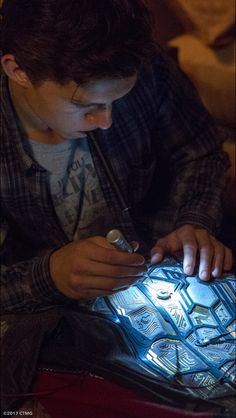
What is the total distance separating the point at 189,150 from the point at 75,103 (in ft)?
1.04

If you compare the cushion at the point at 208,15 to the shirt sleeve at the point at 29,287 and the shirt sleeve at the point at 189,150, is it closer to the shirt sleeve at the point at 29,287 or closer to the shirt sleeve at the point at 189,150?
the shirt sleeve at the point at 189,150

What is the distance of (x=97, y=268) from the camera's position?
0.86 meters

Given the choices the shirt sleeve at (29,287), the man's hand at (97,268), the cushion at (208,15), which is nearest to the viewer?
the man's hand at (97,268)

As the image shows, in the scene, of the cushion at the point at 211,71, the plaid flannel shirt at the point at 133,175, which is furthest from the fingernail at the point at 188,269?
the cushion at the point at 211,71

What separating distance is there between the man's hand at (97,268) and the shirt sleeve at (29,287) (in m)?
0.06

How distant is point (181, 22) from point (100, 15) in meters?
0.49

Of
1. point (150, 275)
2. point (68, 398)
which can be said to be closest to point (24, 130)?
point (150, 275)

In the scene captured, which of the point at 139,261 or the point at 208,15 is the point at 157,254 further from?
the point at 208,15

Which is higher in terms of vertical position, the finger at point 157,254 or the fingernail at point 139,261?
the fingernail at point 139,261

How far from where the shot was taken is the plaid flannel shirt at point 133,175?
1.00 m

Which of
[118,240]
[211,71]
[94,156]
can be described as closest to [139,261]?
[118,240]

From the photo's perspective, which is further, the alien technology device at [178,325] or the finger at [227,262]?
the finger at [227,262]

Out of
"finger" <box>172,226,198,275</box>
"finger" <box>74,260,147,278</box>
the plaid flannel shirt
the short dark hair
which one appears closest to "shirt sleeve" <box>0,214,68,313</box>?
the plaid flannel shirt

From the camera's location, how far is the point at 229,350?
80cm
